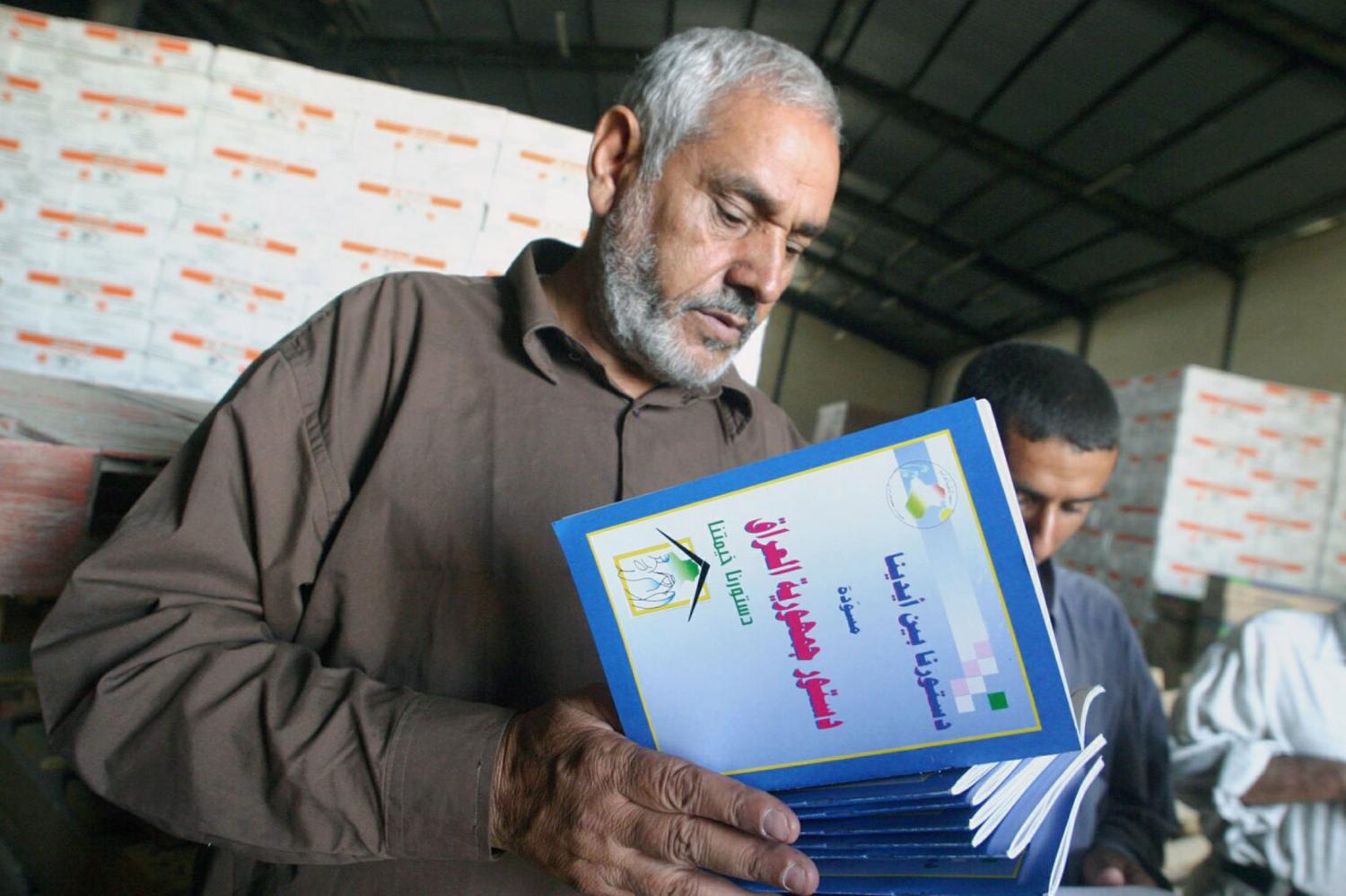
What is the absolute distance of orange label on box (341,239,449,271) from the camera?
10.5 ft

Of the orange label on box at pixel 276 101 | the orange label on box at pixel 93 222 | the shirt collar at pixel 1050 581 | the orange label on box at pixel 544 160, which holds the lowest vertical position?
the shirt collar at pixel 1050 581

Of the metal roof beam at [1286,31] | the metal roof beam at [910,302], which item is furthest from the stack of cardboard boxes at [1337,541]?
the metal roof beam at [910,302]

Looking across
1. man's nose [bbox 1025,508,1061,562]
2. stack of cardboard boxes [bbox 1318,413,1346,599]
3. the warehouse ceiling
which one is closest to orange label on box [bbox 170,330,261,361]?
man's nose [bbox 1025,508,1061,562]

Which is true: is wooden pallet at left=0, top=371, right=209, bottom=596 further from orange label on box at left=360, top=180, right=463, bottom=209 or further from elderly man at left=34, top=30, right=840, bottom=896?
orange label on box at left=360, top=180, right=463, bottom=209

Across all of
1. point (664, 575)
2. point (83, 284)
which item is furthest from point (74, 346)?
point (664, 575)

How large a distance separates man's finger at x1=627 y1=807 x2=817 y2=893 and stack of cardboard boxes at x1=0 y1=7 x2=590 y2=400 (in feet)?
8.96

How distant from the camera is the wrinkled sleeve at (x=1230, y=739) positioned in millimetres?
2342

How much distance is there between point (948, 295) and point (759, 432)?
13508 millimetres

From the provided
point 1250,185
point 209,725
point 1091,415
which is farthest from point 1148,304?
point 209,725

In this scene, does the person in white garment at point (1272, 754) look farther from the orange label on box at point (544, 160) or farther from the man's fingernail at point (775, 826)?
the orange label on box at point (544, 160)

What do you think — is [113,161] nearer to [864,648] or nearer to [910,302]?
[864,648]

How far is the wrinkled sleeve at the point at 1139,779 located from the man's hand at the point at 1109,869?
28 mm

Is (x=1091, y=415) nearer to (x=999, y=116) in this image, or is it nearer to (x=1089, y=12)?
(x=1089, y=12)

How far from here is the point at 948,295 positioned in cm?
1409
